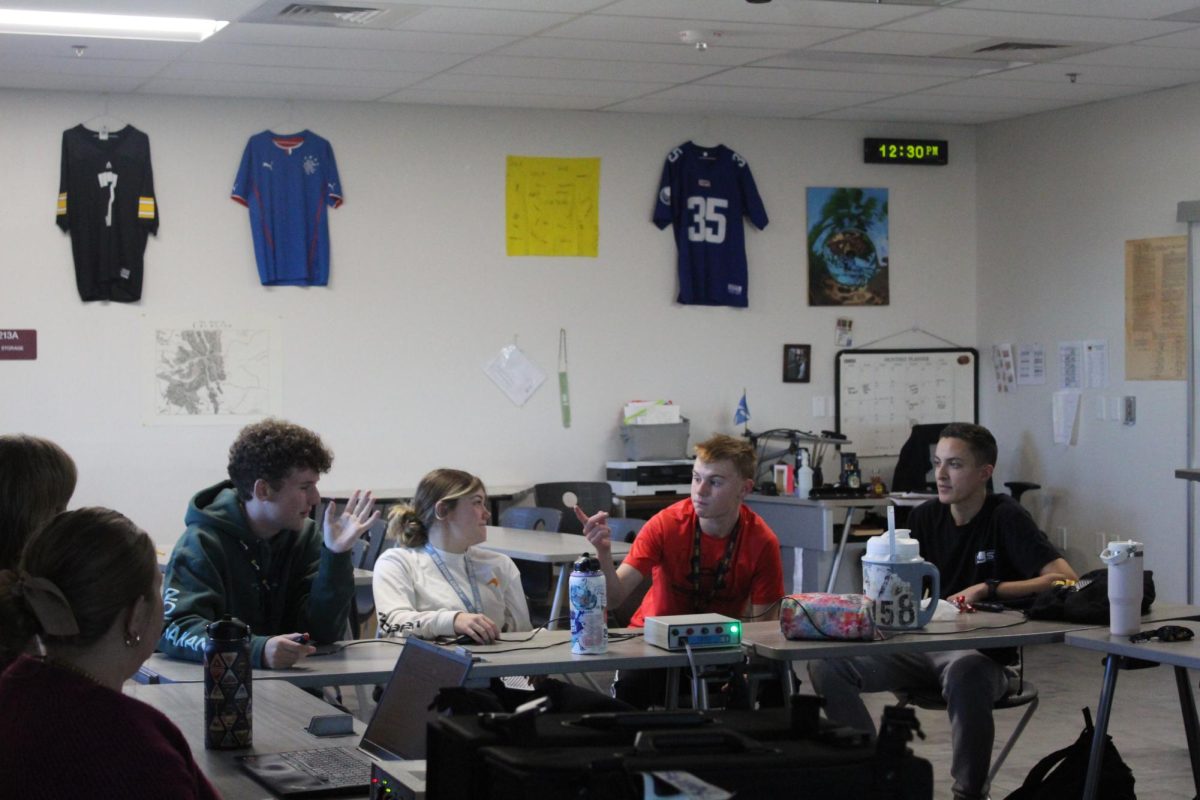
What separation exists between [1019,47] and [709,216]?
2.34 m

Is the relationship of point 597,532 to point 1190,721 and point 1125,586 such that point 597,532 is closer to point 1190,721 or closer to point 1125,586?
point 1125,586

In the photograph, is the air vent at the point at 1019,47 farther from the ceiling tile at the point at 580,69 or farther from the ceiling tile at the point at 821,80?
the ceiling tile at the point at 580,69

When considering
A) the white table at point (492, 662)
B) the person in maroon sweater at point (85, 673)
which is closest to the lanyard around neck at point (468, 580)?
the white table at point (492, 662)

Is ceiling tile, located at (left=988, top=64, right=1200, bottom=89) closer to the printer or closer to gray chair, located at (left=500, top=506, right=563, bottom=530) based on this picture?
the printer

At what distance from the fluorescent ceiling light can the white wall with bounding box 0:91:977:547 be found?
1.33 meters

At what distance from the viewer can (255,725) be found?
2791 mm

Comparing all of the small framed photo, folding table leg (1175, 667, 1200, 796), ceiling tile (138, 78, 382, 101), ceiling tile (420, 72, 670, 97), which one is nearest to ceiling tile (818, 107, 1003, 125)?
the small framed photo

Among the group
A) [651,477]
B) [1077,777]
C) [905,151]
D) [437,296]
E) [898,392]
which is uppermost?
[905,151]

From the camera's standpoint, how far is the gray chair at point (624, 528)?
5980 mm

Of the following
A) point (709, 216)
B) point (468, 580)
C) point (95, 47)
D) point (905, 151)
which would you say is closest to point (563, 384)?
point (709, 216)

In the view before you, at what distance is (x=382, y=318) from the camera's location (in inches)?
321

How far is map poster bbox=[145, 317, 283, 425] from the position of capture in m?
7.72

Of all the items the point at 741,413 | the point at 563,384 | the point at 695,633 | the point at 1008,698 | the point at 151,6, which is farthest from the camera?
the point at 741,413

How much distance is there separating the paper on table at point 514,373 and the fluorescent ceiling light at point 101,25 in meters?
2.65
